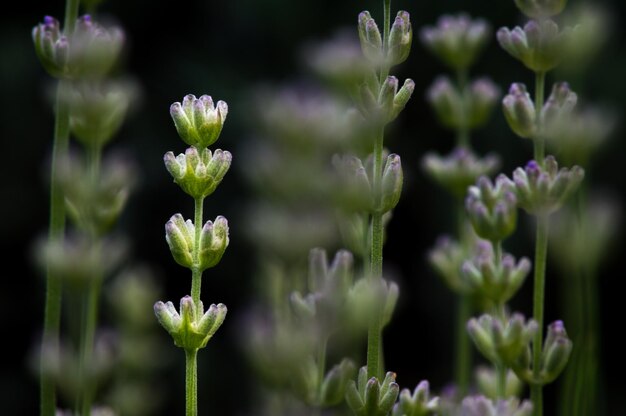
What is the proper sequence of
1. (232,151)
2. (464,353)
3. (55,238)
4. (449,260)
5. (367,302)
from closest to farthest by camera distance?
1. (367,302)
2. (55,238)
3. (464,353)
4. (449,260)
5. (232,151)

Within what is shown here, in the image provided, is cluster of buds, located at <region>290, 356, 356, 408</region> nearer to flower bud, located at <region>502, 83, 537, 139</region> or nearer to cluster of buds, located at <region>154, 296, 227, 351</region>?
cluster of buds, located at <region>154, 296, 227, 351</region>

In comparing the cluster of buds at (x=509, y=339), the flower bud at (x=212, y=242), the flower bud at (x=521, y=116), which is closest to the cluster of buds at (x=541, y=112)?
the flower bud at (x=521, y=116)

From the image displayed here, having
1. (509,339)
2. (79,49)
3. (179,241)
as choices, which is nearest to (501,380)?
(509,339)

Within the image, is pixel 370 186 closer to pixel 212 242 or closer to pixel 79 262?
pixel 212 242

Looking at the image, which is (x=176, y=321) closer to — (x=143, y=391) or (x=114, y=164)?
(x=114, y=164)

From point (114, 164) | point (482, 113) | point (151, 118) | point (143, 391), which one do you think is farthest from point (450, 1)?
point (114, 164)
